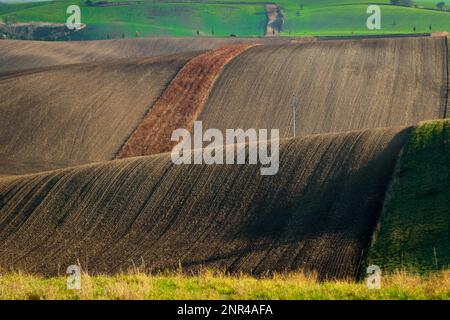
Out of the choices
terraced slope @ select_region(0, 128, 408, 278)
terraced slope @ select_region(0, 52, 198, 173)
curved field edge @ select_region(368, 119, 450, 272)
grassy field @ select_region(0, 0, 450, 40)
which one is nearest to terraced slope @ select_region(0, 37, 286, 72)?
grassy field @ select_region(0, 0, 450, 40)

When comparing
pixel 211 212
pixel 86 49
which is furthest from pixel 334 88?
pixel 86 49

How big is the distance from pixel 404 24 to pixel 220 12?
4227 cm

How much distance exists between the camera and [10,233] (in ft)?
108

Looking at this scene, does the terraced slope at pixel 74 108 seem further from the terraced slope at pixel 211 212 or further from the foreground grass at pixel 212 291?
the foreground grass at pixel 212 291

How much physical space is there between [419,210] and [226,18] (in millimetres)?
141177

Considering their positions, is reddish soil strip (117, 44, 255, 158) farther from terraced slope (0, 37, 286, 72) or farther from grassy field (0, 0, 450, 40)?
grassy field (0, 0, 450, 40)

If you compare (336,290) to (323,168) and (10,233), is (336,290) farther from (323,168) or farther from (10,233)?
(10,233)

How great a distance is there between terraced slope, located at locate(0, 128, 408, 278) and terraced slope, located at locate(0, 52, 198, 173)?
1368 cm

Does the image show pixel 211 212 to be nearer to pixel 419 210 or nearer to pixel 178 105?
pixel 419 210

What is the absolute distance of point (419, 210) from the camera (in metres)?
26.9

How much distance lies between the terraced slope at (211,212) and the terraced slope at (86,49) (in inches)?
2621

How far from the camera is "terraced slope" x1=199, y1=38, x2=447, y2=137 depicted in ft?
182
